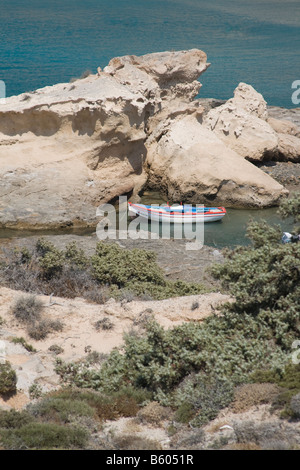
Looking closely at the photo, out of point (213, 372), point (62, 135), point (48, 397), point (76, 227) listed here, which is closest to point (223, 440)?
point (213, 372)

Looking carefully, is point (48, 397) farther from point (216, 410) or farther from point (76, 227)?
point (76, 227)

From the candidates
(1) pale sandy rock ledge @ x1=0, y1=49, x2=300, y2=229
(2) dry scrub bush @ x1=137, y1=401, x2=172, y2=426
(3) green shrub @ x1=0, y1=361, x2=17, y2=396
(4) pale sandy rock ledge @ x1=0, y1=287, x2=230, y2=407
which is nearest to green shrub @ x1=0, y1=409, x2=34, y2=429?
→ (3) green shrub @ x1=0, y1=361, x2=17, y2=396

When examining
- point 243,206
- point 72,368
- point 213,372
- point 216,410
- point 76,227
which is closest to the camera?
point 216,410

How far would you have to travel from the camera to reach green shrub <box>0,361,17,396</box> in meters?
9.64

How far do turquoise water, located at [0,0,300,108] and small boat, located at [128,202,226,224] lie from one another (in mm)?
23862

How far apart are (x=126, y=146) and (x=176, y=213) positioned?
163 inches

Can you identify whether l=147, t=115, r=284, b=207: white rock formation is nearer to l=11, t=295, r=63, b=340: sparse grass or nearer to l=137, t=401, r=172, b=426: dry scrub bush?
l=11, t=295, r=63, b=340: sparse grass

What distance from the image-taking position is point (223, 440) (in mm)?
7809

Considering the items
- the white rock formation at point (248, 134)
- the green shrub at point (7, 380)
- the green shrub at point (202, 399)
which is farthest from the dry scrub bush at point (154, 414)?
the white rock formation at point (248, 134)

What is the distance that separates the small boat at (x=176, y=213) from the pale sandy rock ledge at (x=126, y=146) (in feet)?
5.24

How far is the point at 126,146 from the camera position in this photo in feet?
89.6

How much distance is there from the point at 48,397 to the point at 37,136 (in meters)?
17.4

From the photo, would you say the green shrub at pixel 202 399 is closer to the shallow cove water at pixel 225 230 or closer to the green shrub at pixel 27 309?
the green shrub at pixel 27 309

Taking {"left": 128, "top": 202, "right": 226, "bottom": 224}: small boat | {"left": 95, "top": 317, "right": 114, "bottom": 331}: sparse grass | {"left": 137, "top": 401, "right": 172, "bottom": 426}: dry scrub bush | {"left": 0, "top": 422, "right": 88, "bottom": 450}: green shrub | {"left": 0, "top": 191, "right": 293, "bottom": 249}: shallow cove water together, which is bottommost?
{"left": 0, "top": 191, "right": 293, "bottom": 249}: shallow cove water
